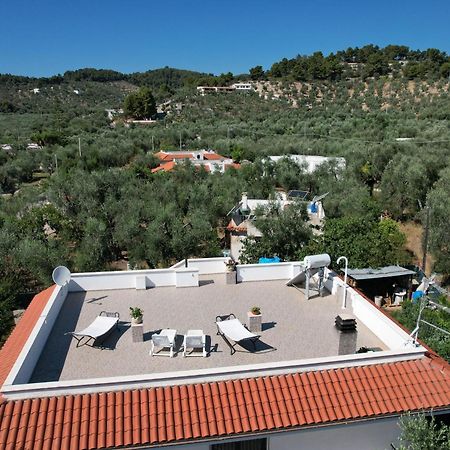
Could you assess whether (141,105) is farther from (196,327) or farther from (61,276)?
(196,327)

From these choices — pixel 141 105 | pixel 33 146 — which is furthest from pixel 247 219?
pixel 141 105

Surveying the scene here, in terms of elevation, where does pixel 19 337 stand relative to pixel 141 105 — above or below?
below

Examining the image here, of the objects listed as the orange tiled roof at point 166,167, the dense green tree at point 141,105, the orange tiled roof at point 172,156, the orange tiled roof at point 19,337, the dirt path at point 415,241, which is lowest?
the dirt path at point 415,241

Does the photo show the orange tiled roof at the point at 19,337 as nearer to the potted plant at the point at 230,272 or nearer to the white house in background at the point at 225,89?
the potted plant at the point at 230,272

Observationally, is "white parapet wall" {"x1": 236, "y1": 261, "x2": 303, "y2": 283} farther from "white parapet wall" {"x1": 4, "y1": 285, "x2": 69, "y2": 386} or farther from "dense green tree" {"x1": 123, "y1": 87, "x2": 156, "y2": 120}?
"dense green tree" {"x1": 123, "y1": 87, "x2": 156, "y2": 120}

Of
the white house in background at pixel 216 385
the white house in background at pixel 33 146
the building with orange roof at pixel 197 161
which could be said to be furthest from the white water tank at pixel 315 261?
the white house in background at pixel 33 146

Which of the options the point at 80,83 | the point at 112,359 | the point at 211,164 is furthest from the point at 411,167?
the point at 80,83

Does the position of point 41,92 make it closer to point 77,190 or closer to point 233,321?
Result: point 77,190
